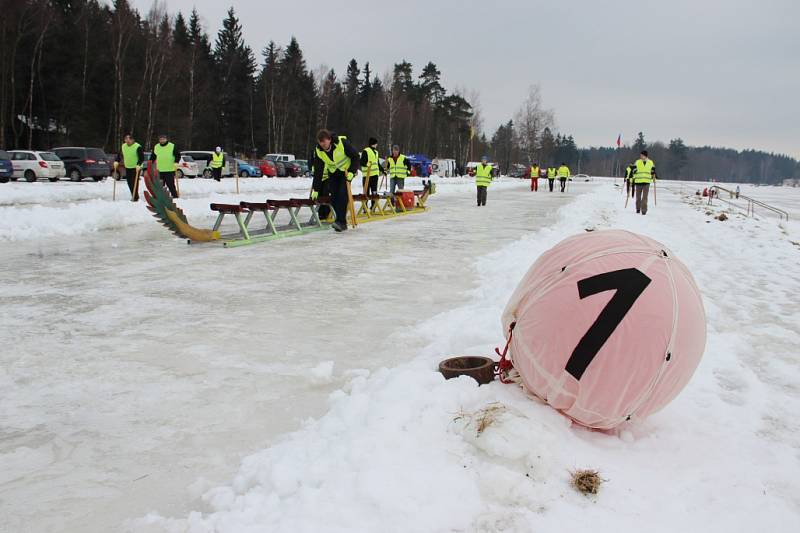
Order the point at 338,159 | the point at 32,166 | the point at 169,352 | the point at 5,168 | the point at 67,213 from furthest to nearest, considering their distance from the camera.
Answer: the point at 32,166 < the point at 5,168 < the point at 338,159 < the point at 67,213 < the point at 169,352

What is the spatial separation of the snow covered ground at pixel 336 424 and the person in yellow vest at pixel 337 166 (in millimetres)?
5036

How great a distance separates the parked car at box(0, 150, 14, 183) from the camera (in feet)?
74.7

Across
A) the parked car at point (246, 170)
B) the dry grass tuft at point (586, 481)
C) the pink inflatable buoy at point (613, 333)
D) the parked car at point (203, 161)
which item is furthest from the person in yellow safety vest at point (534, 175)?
the dry grass tuft at point (586, 481)

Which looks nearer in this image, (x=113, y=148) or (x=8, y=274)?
(x=8, y=274)

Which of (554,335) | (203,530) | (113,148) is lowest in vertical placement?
(203,530)

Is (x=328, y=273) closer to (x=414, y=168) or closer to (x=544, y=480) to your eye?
(x=544, y=480)

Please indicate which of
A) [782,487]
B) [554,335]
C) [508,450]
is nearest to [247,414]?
[508,450]

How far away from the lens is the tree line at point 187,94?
38625mm

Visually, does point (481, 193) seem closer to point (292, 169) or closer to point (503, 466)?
point (503, 466)

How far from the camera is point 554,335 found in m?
2.68

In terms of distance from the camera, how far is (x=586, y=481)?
2.34 meters

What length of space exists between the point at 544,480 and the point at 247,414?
160 cm

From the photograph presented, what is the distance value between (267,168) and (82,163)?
12901 millimetres

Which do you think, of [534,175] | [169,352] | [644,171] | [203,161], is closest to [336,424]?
[169,352]
